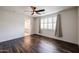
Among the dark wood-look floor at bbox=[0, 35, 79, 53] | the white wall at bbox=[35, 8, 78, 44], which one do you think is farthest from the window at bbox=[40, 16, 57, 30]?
the dark wood-look floor at bbox=[0, 35, 79, 53]

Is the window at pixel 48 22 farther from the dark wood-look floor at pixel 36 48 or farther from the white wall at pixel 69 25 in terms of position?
the dark wood-look floor at pixel 36 48

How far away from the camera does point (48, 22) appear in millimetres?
4887

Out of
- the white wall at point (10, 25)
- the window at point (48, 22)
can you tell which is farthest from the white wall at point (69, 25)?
the white wall at point (10, 25)

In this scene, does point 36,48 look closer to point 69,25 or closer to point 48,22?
point 69,25

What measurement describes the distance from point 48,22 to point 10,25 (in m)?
2.38

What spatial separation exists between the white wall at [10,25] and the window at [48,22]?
1.70 metres

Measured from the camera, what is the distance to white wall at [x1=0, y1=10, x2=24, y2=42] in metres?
3.35

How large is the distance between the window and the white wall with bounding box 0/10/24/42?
5.56ft

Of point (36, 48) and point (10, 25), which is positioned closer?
point (36, 48)

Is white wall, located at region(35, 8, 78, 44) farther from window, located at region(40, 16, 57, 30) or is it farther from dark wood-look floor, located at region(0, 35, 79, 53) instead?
window, located at region(40, 16, 57, 30)

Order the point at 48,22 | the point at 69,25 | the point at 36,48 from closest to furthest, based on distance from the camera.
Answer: the point at 36,48 → the point at 69,25 → the point at 48,22

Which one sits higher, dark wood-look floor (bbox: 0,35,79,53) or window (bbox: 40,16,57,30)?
window (bbox: 40,16,57,30)

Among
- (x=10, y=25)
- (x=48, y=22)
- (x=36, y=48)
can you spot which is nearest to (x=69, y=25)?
(x=48, y=22)
